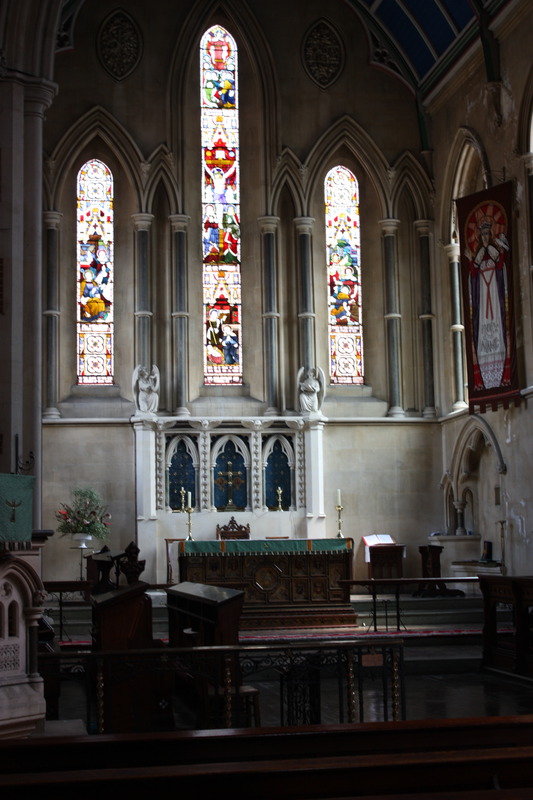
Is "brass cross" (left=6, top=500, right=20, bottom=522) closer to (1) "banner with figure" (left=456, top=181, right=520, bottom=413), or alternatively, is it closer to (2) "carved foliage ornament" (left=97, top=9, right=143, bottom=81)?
(1) "banner with figure" (left=456, top=181, right=520, bottom=413)

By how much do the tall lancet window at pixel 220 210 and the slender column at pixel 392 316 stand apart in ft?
8.52

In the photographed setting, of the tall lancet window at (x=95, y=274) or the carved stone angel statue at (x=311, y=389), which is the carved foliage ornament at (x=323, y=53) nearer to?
the tall lancet window at (x=95, y=274)

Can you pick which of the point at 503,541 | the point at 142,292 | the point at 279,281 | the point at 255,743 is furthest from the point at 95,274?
the point at 255,743

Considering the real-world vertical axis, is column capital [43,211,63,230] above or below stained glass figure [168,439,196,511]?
above

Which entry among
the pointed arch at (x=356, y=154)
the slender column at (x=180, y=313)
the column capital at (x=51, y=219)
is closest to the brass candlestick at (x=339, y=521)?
the slender column at (x=180, y=313)

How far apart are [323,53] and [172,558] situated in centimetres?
936

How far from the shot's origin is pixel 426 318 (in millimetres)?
18172

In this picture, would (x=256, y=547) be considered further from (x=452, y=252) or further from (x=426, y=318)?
Result: (x=452, y=252)

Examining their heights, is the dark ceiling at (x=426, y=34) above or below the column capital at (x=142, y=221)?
above

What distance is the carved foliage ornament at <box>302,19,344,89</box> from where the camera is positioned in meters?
18.5

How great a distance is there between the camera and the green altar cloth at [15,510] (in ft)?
19.9

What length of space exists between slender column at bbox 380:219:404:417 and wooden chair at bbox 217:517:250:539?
3383mm

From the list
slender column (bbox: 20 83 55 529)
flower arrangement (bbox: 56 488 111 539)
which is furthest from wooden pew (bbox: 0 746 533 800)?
flower arrangement (bbox: 56 488 111 539)

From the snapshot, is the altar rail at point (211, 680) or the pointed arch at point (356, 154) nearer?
the altar rail at point (211, 680)
